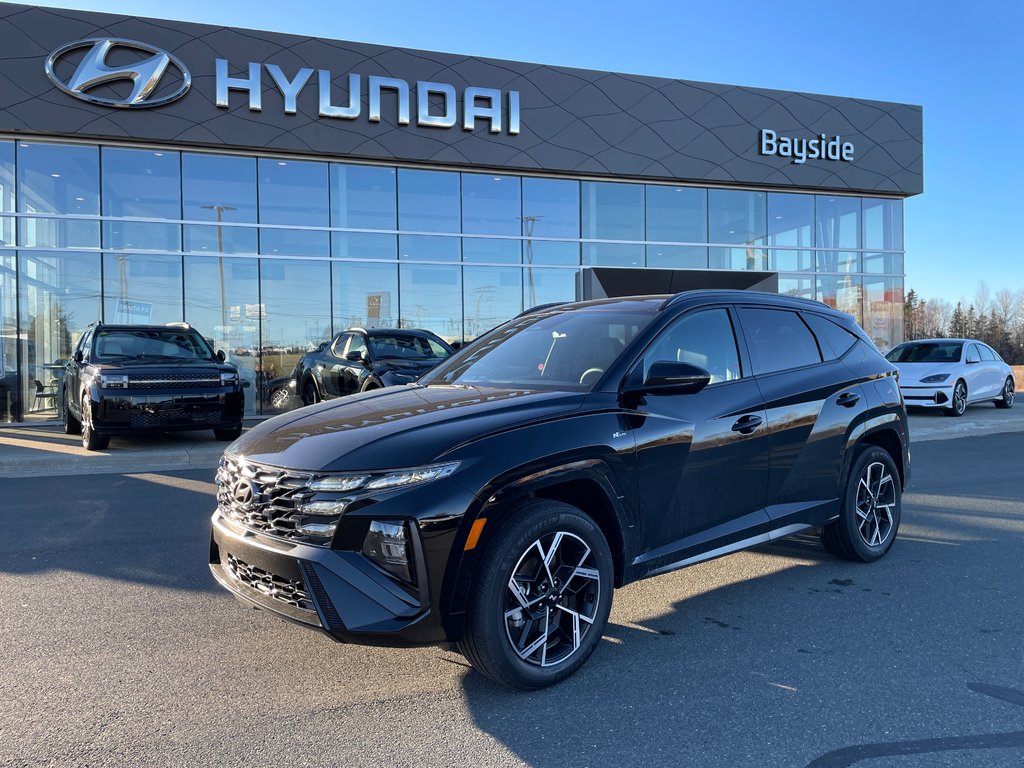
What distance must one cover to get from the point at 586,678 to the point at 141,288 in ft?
51.5

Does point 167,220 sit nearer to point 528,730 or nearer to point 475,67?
point 475,67

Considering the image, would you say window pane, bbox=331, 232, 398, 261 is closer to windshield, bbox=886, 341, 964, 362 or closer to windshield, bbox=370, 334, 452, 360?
windshield, bbox=370, 334, 452, 360

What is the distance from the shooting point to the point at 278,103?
1658cm

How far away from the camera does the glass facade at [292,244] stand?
15.9 meters

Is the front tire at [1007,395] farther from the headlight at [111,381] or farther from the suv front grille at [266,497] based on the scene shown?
the suv front grille at [266,497]

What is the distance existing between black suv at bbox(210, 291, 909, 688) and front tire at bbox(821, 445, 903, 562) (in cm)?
3

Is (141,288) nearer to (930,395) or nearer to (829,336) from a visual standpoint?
(829,336)

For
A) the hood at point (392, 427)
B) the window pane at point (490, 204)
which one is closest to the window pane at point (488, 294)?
the window pane at point (490, 204)

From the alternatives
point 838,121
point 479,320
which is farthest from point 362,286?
point 838,121

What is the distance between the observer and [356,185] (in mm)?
17781

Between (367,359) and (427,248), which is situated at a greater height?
(427,248)

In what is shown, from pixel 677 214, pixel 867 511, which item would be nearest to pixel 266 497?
pixel 867 511

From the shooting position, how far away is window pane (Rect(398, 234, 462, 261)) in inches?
719

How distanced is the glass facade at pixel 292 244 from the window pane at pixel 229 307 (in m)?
0.03
